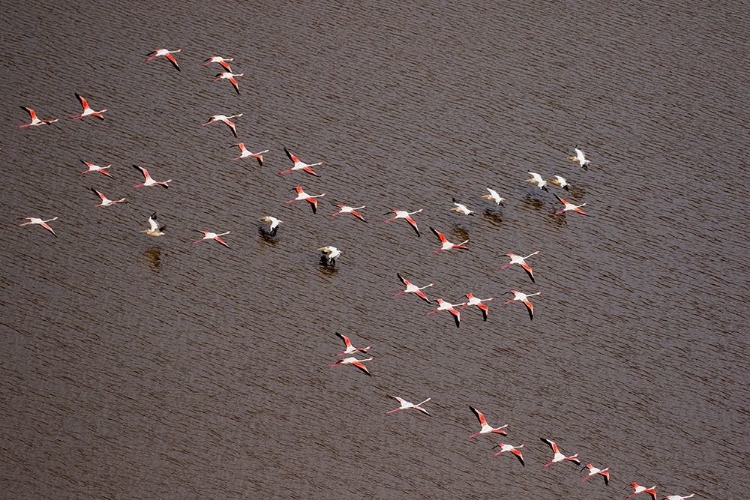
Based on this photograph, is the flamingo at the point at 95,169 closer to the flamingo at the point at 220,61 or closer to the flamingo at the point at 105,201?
the flamingo at the point at 105,201

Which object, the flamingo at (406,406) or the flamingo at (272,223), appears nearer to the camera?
the flamingo at (406,406)

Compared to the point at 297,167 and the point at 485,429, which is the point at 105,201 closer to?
the point at 297,167

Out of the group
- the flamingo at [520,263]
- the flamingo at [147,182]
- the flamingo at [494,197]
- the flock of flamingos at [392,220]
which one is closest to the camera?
the flock of flamingos at [392,220]

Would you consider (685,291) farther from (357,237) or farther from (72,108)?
(72,108)

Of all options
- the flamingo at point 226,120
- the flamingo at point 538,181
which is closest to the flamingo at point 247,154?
the flamingo at point 226,120

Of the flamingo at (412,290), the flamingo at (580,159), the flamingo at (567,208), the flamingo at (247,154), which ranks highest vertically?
the flamingo at (580,159)

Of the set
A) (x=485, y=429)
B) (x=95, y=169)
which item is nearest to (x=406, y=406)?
(x=485, y=429)

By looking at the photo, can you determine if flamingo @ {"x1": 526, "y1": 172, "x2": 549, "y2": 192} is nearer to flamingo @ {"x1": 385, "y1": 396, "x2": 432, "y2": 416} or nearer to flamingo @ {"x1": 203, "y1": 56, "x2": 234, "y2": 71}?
flamingo @ {"x1": 385, "y1": 396, "x2": 432, "y2": 416}
